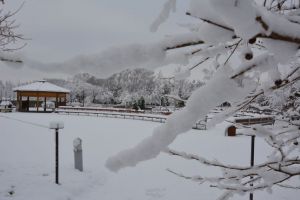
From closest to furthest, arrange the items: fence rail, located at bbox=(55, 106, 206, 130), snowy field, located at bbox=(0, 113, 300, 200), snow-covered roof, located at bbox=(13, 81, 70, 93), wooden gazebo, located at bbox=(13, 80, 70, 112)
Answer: snowy field, located at bbox=(0, 113, 300, 200)
fence rail, located at bbox=(55, 106, 206, 130)
wooden gazebo, located at bbox=(13, 80, 70, 112)
snow-covered roof, located at bbox=(13, 81, 70, 93)

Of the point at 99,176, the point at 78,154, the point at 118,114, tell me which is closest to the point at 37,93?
the point at 118,114

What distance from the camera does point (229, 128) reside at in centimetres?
1317

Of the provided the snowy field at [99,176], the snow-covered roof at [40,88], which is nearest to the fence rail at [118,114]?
the snow-covered roof at [40,88]

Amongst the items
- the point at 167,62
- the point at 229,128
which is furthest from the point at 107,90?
the point at 167,62

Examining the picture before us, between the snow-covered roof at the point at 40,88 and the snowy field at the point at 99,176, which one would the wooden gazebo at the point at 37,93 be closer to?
the snow-covered roof at the point at 40,88

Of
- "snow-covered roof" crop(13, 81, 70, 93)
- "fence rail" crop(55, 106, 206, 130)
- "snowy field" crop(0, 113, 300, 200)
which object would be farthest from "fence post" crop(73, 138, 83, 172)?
"snow-covered roof" crop(13, 81, 70, 93)

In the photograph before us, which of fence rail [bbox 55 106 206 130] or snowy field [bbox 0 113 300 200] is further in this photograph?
fence rail [bbox 55 106 206 130]

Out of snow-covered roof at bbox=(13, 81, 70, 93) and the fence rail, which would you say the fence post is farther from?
snow-covered roof at bbox=(13, 81, 70, 93)

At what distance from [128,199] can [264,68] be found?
4853 mm

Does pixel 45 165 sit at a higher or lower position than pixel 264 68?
lower

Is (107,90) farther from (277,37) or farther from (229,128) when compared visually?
(277,37)

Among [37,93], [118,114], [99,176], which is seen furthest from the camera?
[37,93]

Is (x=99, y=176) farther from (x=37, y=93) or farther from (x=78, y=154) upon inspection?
(x=37, y=93)

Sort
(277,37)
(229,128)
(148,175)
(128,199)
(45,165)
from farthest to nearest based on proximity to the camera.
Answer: (229,128) → (45,165) → (148,175) → (128,199) → (277,37)
